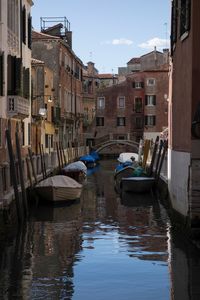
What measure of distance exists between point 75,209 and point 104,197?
502 centimetres

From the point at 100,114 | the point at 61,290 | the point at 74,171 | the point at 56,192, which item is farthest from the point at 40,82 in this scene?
the point at 100,114

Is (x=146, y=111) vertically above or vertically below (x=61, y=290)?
above

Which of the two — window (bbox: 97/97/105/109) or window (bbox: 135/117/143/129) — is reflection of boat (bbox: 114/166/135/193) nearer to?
window (bbox: 135/117/143/129)

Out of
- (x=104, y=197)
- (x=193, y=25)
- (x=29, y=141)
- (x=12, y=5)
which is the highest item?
(x=12, y=5)

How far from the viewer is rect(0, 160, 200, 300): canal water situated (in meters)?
9.50

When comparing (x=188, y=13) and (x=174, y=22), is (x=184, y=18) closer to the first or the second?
(x=188, y=13)

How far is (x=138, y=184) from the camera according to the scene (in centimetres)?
2617

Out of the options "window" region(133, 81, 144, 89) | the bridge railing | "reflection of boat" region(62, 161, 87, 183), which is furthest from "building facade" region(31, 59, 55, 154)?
"window" region(133, 81, 144, 89)

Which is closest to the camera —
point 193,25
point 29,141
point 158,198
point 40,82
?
point 193,25

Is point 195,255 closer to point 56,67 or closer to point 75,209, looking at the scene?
point 75,209

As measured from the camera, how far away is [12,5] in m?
22.8

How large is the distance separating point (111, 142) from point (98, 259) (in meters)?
49.4

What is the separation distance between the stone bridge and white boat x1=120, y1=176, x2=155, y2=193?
32792mm

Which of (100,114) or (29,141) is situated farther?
(100,114)
